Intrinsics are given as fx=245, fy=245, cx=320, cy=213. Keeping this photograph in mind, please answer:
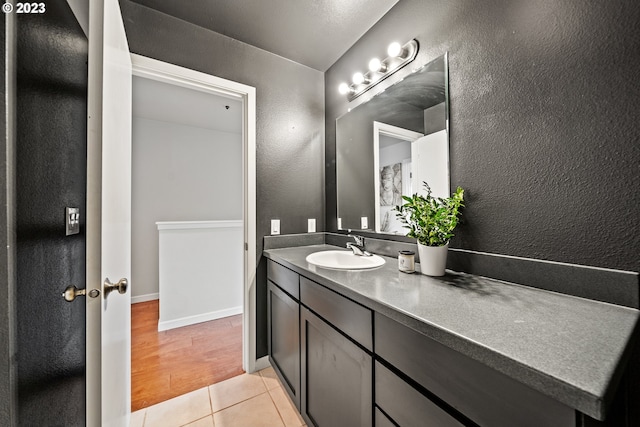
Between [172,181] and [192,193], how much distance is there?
0.94ft

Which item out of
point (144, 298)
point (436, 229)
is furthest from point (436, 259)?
point (144, 298)

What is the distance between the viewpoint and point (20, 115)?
0.71m

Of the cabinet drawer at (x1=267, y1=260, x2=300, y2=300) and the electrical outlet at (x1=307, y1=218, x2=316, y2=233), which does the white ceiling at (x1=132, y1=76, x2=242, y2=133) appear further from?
the cabinet drawer at (x1=267, y1=260, x2=300, y2=300)

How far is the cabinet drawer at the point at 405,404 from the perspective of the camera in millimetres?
637

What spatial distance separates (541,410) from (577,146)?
833 mm

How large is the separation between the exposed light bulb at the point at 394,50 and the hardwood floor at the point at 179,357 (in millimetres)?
2395

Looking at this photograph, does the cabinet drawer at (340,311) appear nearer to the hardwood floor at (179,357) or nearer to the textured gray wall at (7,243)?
the textured gray wall at (7,243)

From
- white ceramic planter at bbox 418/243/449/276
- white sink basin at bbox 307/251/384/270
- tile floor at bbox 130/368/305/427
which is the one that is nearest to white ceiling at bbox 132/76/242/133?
white sink basin at bbox 307/251/384/270

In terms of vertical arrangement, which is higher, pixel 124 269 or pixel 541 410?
pixel 124 269

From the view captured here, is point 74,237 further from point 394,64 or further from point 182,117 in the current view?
point 182,117

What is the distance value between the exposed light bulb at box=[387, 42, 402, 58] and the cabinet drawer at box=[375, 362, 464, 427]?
1.61 metres

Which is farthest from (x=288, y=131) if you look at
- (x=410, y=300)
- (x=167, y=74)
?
(x=410, y=300)

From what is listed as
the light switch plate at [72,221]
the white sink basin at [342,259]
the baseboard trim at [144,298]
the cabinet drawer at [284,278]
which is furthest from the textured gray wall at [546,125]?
the baseboard trim at [144,298]

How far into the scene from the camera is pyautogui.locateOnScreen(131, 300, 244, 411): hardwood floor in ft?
5.38
